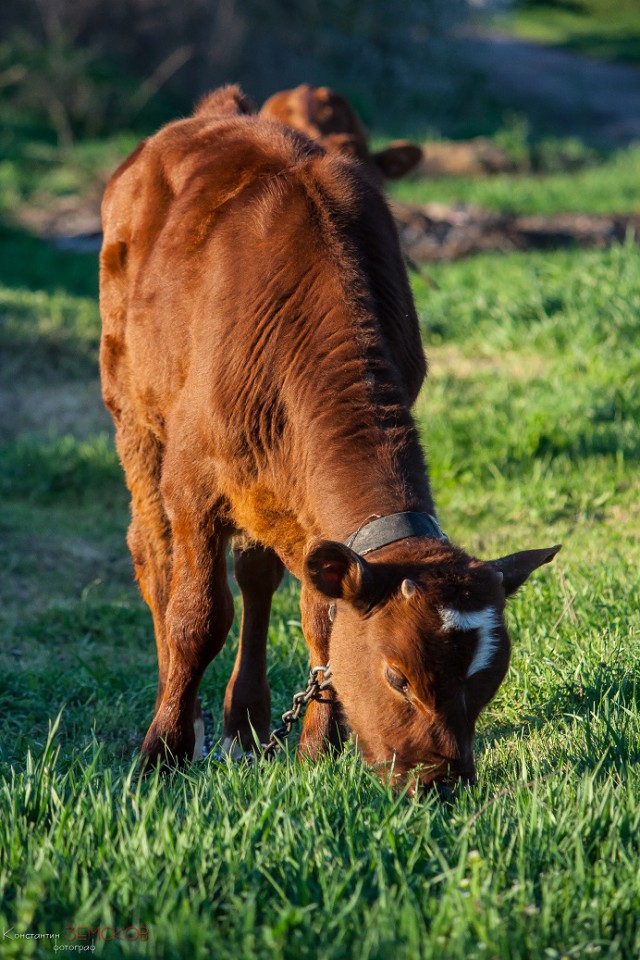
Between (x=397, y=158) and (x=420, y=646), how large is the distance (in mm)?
6759

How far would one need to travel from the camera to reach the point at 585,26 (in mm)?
45312

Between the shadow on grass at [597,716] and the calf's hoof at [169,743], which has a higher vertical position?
the shadow on grass at [597,716]

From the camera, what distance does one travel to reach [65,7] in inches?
923

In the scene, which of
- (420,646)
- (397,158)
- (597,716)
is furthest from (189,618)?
(397,158)

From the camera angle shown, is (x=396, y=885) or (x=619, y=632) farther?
(x=619, y=632)

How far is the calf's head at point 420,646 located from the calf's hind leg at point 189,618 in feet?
2.96

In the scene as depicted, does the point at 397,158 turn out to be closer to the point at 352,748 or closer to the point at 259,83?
the point at 352,748

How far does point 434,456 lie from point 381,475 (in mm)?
4044

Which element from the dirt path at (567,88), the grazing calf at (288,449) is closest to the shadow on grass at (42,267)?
the grazing calf at (288,449)

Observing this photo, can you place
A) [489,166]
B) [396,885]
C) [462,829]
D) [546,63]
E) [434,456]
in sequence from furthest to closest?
[546,63]
[489,166]
[434,456]
[462,829]
[396,885]

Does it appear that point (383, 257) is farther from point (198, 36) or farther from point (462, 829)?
point (198, 36)

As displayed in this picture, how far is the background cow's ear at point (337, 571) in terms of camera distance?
11.1 ft

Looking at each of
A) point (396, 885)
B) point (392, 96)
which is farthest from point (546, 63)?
point (396, 885)

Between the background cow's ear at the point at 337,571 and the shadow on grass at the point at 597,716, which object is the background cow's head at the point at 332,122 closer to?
the shadow on grass at the point at 597,716
